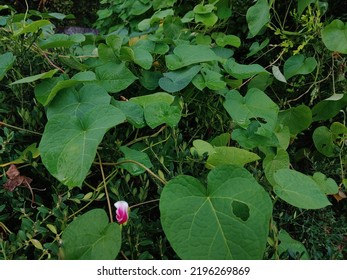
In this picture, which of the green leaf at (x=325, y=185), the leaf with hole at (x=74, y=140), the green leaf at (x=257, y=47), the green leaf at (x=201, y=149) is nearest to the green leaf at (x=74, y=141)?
the leaf with hole at (x=74, y=140)

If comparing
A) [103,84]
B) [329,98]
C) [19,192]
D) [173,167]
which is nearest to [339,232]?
[329,98]

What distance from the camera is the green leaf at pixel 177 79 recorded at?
1.18m

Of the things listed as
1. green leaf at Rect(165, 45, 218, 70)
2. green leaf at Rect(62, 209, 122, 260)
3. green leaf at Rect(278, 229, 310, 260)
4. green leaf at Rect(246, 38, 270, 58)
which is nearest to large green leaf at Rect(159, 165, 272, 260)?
green leaf at Rect(62, 209, 122, 260)

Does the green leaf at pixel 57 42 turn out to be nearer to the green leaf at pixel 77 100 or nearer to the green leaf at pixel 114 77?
the green leaf at pixel 114 77

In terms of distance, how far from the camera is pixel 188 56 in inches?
49.6

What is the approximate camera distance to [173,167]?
103cm

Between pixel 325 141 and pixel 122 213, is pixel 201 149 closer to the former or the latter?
pixel 122 213

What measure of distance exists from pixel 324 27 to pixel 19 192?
126cm

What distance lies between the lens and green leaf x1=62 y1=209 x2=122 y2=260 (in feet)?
2.59

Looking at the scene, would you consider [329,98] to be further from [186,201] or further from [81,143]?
[81,143]

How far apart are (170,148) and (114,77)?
10.9 inches

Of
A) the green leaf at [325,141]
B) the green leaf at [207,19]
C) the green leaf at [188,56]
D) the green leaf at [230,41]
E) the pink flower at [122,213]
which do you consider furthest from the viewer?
the green leaf at [207,19]

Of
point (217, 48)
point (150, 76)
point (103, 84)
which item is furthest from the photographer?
point (217, 48)

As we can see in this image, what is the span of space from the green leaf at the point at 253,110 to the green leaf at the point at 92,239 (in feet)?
→ 1.68
